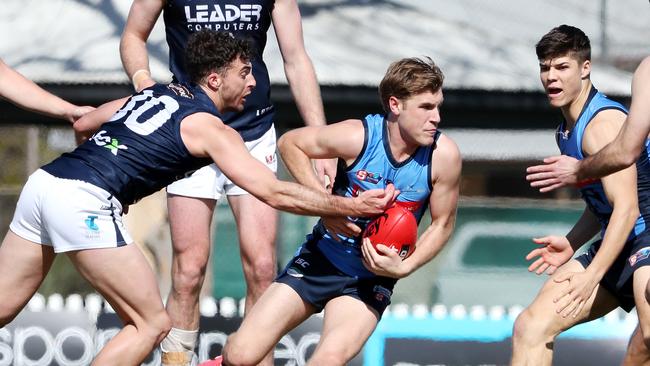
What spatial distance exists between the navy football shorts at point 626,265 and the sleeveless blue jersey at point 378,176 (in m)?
0.90

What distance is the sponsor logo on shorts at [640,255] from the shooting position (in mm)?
5355

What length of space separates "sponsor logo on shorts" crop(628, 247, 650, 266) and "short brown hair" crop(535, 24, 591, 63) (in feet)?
3.18

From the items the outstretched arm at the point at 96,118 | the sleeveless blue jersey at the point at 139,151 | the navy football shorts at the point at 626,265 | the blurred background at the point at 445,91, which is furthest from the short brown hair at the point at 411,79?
the blurred background at the point at 445,91

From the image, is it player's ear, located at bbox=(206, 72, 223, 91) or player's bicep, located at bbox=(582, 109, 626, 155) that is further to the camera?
player's bicep, located at bbox=(582, 109, 626, 155)

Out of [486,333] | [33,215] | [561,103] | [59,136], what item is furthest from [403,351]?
[59,136]

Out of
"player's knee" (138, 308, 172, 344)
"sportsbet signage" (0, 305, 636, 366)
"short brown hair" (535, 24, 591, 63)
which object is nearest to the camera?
"player's knee" (138, 308, 172, 344)

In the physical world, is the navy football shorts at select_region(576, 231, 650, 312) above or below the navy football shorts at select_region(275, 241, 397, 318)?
above

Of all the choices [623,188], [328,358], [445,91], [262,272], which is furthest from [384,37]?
[328,358]

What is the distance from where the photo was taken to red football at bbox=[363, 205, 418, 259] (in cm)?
512

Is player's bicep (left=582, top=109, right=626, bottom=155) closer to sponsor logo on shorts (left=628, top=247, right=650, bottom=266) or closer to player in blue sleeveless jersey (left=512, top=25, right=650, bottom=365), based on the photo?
player in blue sleeveless jersey (left=512, top=25, right=650, bottom=365)

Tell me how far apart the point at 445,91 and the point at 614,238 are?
3.57 meters

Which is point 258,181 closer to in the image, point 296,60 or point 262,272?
point 262,272

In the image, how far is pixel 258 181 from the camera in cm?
503

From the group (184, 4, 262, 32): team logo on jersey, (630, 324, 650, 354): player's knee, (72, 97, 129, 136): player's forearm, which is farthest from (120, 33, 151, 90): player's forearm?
(630, 324, 650, 354): player's knee
